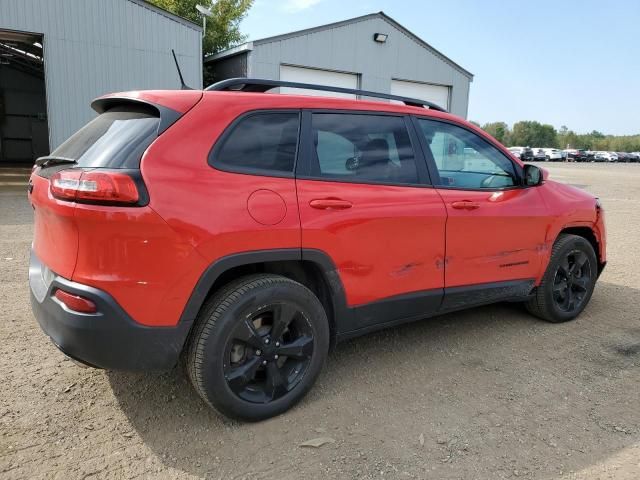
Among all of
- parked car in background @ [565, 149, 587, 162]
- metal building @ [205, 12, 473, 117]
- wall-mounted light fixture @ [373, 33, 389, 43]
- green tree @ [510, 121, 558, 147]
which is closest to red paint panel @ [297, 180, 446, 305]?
metal building @ [205, 12, 473, 117]

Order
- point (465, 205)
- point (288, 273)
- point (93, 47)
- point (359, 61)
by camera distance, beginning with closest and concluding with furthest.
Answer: point (288, 273)
point (465, 205)
point (93, 47)
point (359, 61)

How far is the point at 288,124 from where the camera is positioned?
289cm

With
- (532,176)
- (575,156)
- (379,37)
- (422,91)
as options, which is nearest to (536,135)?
(575,156)

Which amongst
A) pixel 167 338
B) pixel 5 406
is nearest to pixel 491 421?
pixel 167 338

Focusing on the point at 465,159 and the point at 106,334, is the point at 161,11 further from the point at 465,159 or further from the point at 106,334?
the point at 106,334

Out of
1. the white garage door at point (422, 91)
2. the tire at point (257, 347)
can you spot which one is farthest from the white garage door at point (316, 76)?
the tire at point (257, 347)

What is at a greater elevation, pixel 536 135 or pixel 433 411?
pixel 536 135

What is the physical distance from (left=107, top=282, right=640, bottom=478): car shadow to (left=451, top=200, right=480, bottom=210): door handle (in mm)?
1092

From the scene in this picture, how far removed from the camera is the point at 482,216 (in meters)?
3.59

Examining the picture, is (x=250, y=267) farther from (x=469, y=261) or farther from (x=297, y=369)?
(x=469, y=261)

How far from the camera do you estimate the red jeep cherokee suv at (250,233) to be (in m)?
2.34

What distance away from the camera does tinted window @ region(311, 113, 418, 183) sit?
9.80ft

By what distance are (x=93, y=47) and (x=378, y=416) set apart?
13.7m

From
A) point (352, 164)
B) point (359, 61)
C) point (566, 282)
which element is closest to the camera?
point (352, 164)
